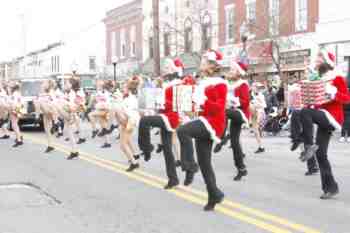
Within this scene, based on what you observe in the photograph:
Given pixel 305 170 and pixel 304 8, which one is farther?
pixel 304 8

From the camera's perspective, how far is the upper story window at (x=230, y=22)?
34.9m

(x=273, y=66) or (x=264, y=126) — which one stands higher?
(x=273, y=66)

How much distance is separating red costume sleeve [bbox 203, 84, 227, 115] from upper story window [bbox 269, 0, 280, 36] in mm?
23816

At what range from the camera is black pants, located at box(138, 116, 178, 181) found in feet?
31.9

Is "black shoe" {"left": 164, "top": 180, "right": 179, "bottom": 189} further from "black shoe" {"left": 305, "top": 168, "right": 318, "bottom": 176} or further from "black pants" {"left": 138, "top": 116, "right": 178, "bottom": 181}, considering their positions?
"black shoe" {"left": 305, "top": 168, "right": 318, "bottom": 176}

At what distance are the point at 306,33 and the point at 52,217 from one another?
78.1 ft

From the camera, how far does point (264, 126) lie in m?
20.2

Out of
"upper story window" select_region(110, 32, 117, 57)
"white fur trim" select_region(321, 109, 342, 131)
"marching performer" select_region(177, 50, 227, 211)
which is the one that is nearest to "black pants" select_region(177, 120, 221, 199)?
"marching performer" select_region(177, 50, 227, 211)

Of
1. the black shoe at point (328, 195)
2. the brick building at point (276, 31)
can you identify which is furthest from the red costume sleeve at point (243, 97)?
the brick building at point (276, 31)

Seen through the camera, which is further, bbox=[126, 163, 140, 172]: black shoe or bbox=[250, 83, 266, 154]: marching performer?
bbox=[250, 83, 266, 154]: marching performer

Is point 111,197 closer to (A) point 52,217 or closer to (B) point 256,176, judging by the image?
(A) point 52,217

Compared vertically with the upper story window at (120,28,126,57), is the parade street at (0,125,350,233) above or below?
below

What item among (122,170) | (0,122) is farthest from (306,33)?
(122,170)

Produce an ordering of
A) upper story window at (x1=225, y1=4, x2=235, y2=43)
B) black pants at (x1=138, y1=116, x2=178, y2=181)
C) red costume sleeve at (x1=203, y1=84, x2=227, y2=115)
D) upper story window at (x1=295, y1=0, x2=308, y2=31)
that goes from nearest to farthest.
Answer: red costume sleeve at (x1=203, y1=84, x2=227, y2=115) → black pants at (x1=138, y1=116, x2=178, y2=181) → upper story window at (x1=295, y1=0, x2=308, y2=31) → upper story window at (x1=225, y1=4, x2=235, y2=43)
